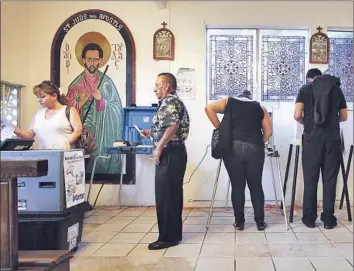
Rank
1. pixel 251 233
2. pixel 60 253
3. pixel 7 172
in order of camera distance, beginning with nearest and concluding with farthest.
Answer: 1. pixel 7 172
2. pixel 60 253
3. pixel 251 233

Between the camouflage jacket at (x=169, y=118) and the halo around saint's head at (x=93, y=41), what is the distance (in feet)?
7.24

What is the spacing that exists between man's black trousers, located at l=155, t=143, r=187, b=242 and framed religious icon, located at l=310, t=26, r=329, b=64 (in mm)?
2612

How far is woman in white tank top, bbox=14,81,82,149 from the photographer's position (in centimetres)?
317

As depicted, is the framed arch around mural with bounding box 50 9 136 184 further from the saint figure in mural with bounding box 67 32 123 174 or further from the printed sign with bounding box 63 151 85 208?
the printed sign with bounding box 63 151 85 208

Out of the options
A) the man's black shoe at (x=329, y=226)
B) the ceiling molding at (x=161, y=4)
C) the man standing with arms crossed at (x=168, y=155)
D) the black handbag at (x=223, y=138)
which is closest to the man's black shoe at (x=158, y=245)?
the man standing with arms crossed at (x=168, y=155)

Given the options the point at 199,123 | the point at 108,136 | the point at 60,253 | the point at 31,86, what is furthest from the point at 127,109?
the point at 60,253

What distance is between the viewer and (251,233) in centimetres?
351

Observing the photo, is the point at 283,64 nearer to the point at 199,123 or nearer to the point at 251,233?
the point at 199,123

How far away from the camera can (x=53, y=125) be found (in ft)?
10.4

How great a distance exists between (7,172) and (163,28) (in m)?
3.93

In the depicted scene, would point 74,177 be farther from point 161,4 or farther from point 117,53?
point 161,4

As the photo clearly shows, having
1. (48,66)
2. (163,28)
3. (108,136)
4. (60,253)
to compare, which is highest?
(163,28)

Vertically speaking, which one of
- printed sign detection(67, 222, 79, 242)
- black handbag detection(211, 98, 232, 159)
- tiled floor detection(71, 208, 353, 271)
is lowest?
tiled floor detection(71, 208, 353, 271)

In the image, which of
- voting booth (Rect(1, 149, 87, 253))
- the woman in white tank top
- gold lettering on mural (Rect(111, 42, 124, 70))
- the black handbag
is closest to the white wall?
gold lettering on mural (Rect(111, 42, 124, 70))
